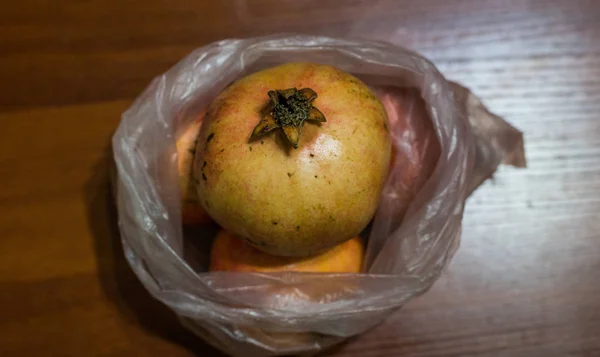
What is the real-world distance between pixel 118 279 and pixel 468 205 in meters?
0.48

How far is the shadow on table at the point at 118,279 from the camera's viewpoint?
729 millimetres

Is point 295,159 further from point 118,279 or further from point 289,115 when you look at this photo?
point 118,279

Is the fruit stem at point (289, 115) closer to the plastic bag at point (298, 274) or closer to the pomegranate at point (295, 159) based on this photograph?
the pomegranate at point (295, 159)

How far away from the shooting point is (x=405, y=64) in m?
0.67

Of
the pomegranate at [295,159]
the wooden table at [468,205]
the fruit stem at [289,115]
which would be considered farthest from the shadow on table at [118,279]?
the fruit stem at [289,115]

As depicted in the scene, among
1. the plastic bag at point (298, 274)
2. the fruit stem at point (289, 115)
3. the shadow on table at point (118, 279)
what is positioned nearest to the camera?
the fruit stem at point (289, 115)

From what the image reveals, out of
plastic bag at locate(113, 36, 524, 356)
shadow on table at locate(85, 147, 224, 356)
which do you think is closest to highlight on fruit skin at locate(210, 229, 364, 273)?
plastic bag at locate(113, 36, 524, 356)

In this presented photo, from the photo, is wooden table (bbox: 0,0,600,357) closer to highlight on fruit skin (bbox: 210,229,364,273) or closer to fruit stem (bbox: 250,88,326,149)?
highlight on fruit skin (bbox: 210,229,364,273)

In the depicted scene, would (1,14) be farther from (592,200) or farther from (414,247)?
(592,200)

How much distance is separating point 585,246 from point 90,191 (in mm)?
683

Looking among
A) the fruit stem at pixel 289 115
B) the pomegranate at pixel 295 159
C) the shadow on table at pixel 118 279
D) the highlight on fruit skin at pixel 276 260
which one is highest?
the fruit stem at pixel 289 115

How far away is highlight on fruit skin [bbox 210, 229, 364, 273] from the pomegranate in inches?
2.5

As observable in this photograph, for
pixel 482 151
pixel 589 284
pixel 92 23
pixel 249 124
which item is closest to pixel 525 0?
pixel 482 151

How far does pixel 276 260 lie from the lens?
2.12 feet
